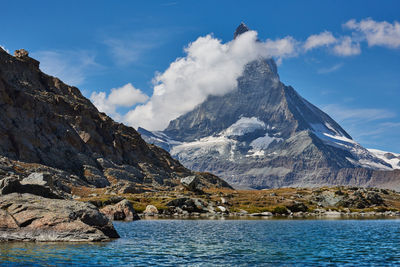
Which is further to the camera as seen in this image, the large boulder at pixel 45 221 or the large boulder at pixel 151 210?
the large boulder at pixel 151 210

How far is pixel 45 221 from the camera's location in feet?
134

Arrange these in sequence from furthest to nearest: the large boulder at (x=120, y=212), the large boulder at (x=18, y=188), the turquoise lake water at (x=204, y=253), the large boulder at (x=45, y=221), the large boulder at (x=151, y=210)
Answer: the large boulder at (x=151, y=210) → the large boulder at (x=120, y=212) → the large boulder at (x=18, y=188) → the large boulder at (x=45, y=221) → the turquoise lake water at (x=204, y=253)

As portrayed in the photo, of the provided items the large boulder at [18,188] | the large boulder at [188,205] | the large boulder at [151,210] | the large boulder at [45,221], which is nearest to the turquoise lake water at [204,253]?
the large boulder at [45,221]

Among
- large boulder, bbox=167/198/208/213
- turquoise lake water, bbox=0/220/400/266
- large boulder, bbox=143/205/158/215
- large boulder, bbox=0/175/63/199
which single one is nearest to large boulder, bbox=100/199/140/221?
large boulder, bbox=143/205/158/215

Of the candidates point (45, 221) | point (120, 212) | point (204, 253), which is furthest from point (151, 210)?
point (204, 253)

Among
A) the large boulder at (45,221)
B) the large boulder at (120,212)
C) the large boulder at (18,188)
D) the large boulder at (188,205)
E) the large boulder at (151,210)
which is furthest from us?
the large boulder at (188,205)

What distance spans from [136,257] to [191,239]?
631 inches

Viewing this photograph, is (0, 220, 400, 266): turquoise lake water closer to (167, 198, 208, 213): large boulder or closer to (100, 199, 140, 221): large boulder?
(100, 199, 140, 221): large boulder

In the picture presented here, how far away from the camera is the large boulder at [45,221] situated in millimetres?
40250

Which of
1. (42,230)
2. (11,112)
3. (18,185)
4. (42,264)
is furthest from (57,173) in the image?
(42,264)

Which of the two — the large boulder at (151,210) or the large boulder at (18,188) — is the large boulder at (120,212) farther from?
the large boulder at (18,188)

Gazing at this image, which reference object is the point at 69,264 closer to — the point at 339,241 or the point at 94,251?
the point at 94,251

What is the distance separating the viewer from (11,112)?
632 feet

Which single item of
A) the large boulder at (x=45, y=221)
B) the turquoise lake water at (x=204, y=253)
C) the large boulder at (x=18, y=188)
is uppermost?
the large boulder at (x=18, y=188)
